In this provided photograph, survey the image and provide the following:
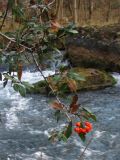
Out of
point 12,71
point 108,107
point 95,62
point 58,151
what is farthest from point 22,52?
point 95,62

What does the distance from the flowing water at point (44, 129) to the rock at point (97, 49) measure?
Result: 64.3 inches

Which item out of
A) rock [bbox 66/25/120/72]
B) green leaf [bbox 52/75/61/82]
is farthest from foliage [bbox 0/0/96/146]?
Answer: rock [bbox 66/25/120/72]

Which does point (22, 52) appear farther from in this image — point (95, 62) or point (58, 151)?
point (95, 62)

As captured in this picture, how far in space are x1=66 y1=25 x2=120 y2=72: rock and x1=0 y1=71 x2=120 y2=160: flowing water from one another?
1.63m

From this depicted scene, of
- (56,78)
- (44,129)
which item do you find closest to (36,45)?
(56,78)

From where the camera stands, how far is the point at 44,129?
7434 millimetres

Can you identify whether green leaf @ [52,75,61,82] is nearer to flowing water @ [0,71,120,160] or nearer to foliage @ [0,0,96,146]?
foliage @ [0,0,96,146]

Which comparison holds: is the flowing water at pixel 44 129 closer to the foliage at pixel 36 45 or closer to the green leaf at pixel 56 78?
the foliage at pixel 36 45

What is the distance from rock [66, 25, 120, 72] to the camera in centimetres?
1170

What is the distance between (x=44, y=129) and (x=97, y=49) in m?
5.00

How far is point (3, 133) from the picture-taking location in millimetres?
7250

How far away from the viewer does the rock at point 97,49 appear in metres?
11.7

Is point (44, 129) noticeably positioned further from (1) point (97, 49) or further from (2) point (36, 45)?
(2) point (36, 45)

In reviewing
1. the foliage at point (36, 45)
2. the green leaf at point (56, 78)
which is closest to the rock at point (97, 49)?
the foliage at point (36, 45)
